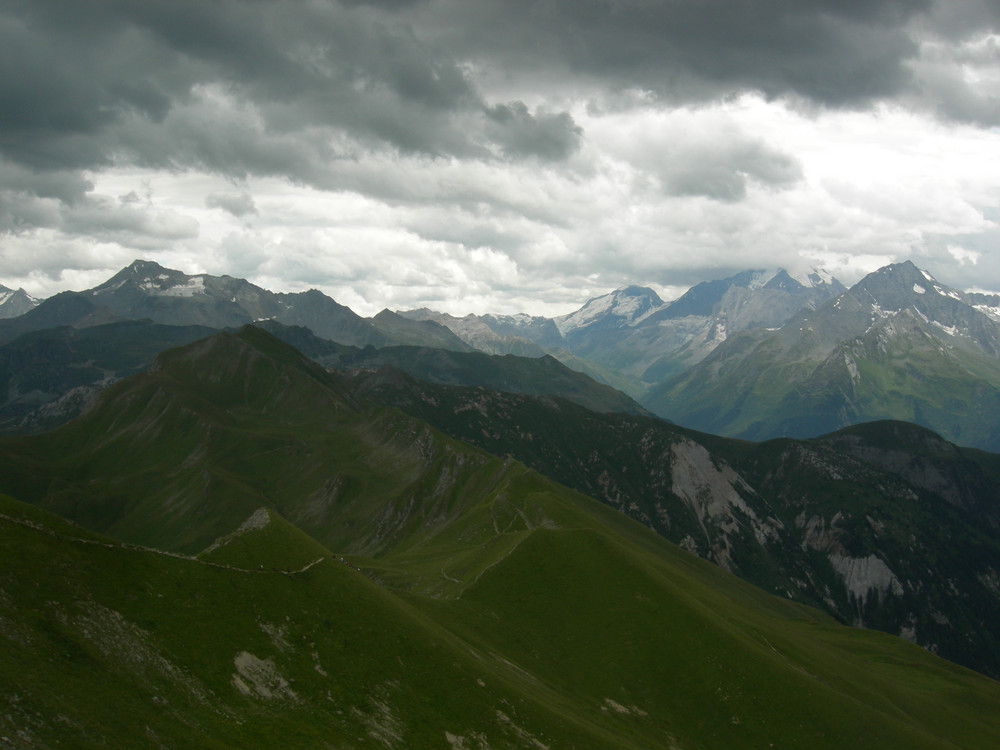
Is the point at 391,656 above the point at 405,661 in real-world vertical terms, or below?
above

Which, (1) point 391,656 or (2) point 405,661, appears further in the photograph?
(2) point 405,661

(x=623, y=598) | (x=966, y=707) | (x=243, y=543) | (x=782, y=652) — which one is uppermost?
(x=243, y=543)

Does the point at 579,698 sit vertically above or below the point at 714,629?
below

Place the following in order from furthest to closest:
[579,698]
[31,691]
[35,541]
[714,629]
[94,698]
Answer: [714,629] → [579,698] → [35,541] → [94,698] → [31,691]

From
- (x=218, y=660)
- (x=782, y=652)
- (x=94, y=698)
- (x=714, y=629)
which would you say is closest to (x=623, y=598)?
(x=714, y=629)

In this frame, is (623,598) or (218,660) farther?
(623,598)

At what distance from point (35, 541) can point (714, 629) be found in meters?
111

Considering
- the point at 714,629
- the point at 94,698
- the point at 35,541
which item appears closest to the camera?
the point at 94,698

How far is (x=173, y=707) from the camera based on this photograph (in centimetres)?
5697

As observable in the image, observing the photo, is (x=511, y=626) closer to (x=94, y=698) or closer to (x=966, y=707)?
(x=94, y=698)

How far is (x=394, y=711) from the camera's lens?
74.3 meters

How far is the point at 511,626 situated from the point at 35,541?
83.2 m

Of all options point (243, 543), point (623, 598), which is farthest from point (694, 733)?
point (243, 543)

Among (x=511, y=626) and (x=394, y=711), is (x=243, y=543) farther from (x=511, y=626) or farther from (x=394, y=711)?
(x=511, y=626)
